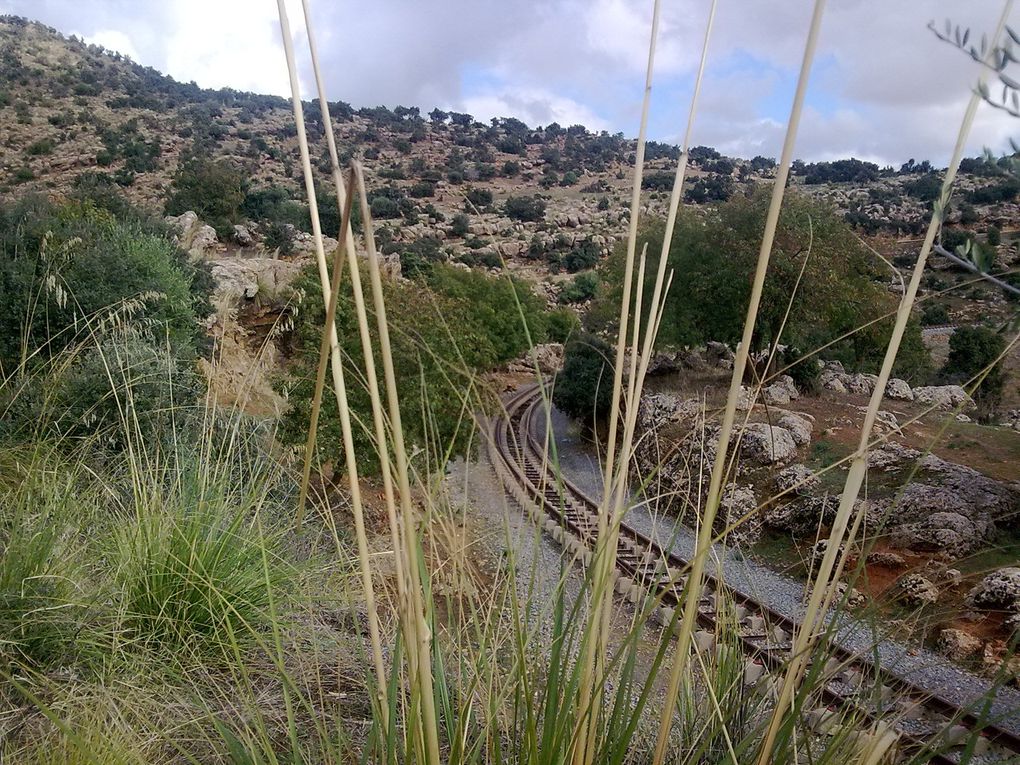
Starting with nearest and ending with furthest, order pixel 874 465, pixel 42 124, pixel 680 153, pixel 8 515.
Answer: pixel 680 153 < pixel 8 515 < pixel 874 465 < pixel 42 124

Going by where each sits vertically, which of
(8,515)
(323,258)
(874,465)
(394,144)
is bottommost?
(874,465)

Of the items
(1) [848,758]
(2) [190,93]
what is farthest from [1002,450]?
(2) [190,93]

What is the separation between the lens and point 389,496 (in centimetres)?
85

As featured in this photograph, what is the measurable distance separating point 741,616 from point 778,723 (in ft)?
28.3

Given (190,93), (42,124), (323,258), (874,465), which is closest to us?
(323,258)

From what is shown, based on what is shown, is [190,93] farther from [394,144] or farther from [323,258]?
[323,258]

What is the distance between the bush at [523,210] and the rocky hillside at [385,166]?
118 millimetres

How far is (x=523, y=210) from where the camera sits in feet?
193

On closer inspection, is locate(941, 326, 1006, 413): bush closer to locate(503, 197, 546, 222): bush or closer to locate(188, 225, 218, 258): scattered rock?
locate(188, 225, 218, 258): scattered rock

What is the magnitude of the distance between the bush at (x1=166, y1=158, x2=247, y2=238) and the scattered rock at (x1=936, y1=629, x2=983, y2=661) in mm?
29344

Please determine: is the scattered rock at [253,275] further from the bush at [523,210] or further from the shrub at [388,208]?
the bush at [523,210]

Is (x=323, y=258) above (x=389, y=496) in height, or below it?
above

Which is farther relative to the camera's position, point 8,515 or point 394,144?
point 394,144

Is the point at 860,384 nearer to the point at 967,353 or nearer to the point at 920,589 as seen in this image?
the point at 967,353
